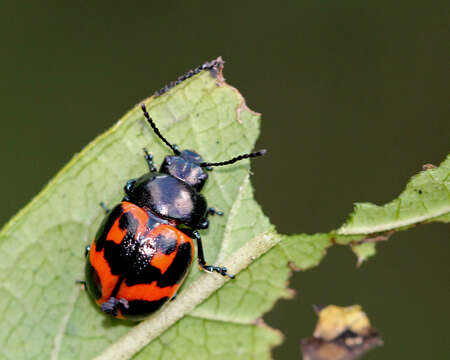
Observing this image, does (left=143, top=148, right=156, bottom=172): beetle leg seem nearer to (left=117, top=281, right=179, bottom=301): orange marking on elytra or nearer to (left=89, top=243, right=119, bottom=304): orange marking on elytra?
(left=89, top=243, right=119, bottom=304): orange marking on elytra

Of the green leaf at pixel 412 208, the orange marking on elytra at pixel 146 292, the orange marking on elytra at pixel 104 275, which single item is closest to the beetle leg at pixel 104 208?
the orange marking on elytra at pixel 104 275

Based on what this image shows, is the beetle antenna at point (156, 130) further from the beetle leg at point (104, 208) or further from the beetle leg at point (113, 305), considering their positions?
the beetle leg at point (113, 305)

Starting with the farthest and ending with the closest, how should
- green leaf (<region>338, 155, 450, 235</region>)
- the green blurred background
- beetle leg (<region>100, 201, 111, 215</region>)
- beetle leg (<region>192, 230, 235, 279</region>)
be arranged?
the green blurred background, beetle leg (<region>100, 201, 111, 215</region>), beetle leg (<region>192, 230, 235, 279</region>), green leaf (<region>338, 155, 450, 235</region>)

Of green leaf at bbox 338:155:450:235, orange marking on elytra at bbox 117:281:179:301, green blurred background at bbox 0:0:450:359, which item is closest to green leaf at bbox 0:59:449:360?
green leaf at bbox 338:155:450:235

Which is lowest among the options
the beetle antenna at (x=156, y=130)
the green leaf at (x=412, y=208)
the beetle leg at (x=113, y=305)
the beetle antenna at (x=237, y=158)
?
the beetle leg at (x=113, y=305)

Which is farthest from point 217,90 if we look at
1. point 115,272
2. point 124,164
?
point 115,272

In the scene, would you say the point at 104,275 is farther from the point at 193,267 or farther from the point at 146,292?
the point at 193,267

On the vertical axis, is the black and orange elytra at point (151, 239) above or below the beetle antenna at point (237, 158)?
below
